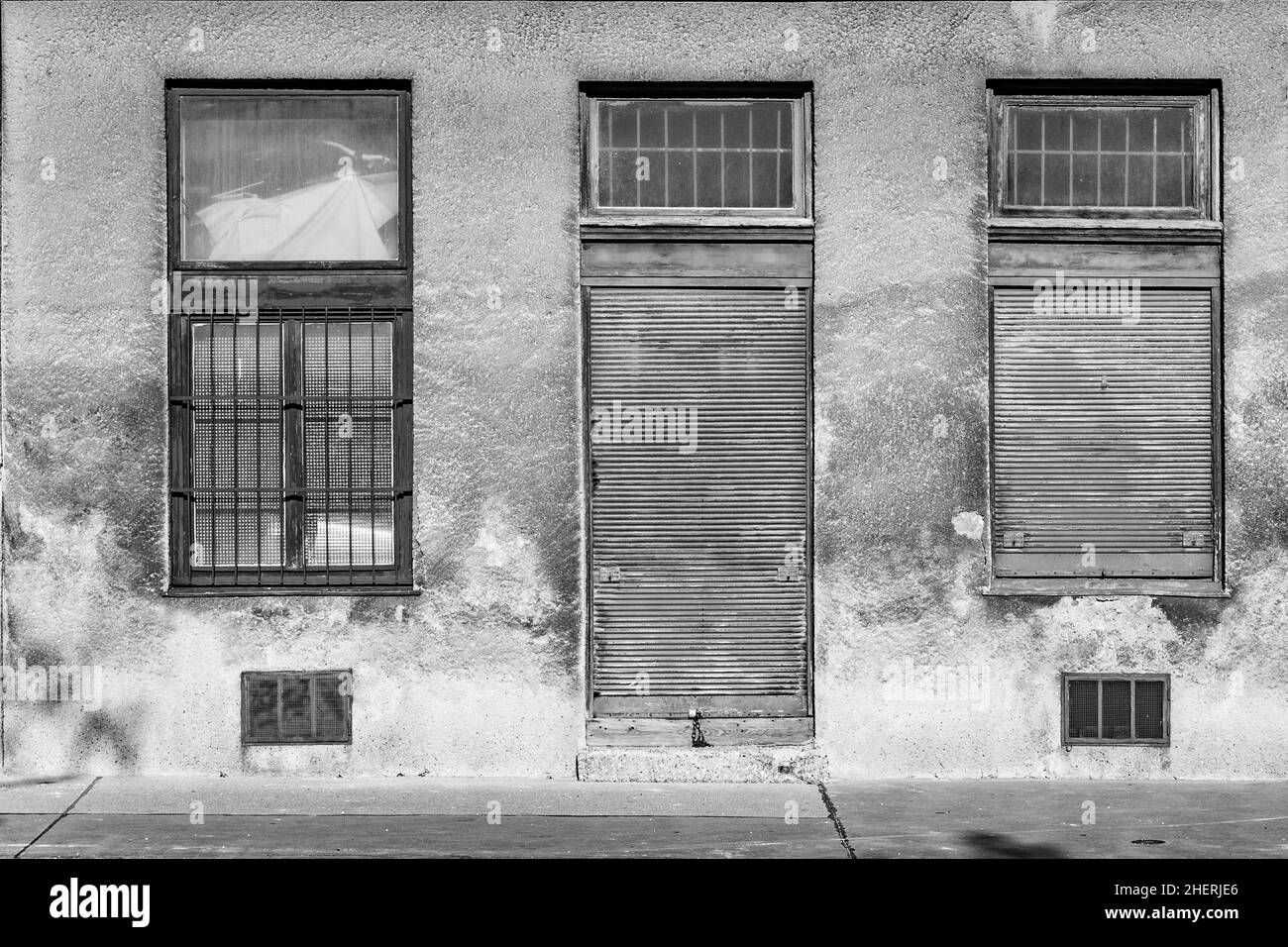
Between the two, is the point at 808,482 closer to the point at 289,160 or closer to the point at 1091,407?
the point at 1091,407

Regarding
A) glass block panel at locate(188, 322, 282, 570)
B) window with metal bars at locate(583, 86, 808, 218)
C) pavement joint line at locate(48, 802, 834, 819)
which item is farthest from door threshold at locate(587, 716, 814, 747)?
window with metal bars at locate(583, 86, 808, 218)

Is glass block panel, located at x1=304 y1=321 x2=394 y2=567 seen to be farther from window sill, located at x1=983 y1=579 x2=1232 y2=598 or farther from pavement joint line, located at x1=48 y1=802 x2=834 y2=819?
window sill, located at x1=983 y1=579 x2=1232 y2=598

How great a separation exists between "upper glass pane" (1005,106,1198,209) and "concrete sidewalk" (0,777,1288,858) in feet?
11.4

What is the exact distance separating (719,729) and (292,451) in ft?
9.89

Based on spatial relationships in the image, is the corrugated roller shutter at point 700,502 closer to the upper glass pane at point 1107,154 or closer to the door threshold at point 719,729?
the door threshold at point 719,729

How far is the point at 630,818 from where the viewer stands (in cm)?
862

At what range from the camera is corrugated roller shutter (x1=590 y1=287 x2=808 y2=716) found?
9648 millimetres

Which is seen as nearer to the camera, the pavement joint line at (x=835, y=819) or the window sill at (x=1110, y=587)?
the pavement joint line at (x=835, y=819)

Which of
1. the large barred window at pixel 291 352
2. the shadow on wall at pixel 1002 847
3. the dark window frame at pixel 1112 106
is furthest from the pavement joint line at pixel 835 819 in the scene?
the dark window frame at pixel 1112 106

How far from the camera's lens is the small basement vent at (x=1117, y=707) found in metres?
9.62

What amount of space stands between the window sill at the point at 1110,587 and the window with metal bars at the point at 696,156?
255 cm

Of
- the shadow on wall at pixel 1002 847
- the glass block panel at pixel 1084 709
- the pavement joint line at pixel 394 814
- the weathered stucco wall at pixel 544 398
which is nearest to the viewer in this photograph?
the shadow on wall at pixel 1002 847

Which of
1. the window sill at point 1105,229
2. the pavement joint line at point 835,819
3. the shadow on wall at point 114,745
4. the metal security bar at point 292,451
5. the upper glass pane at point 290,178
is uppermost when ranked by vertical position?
the upper glass pane at point 290,178
